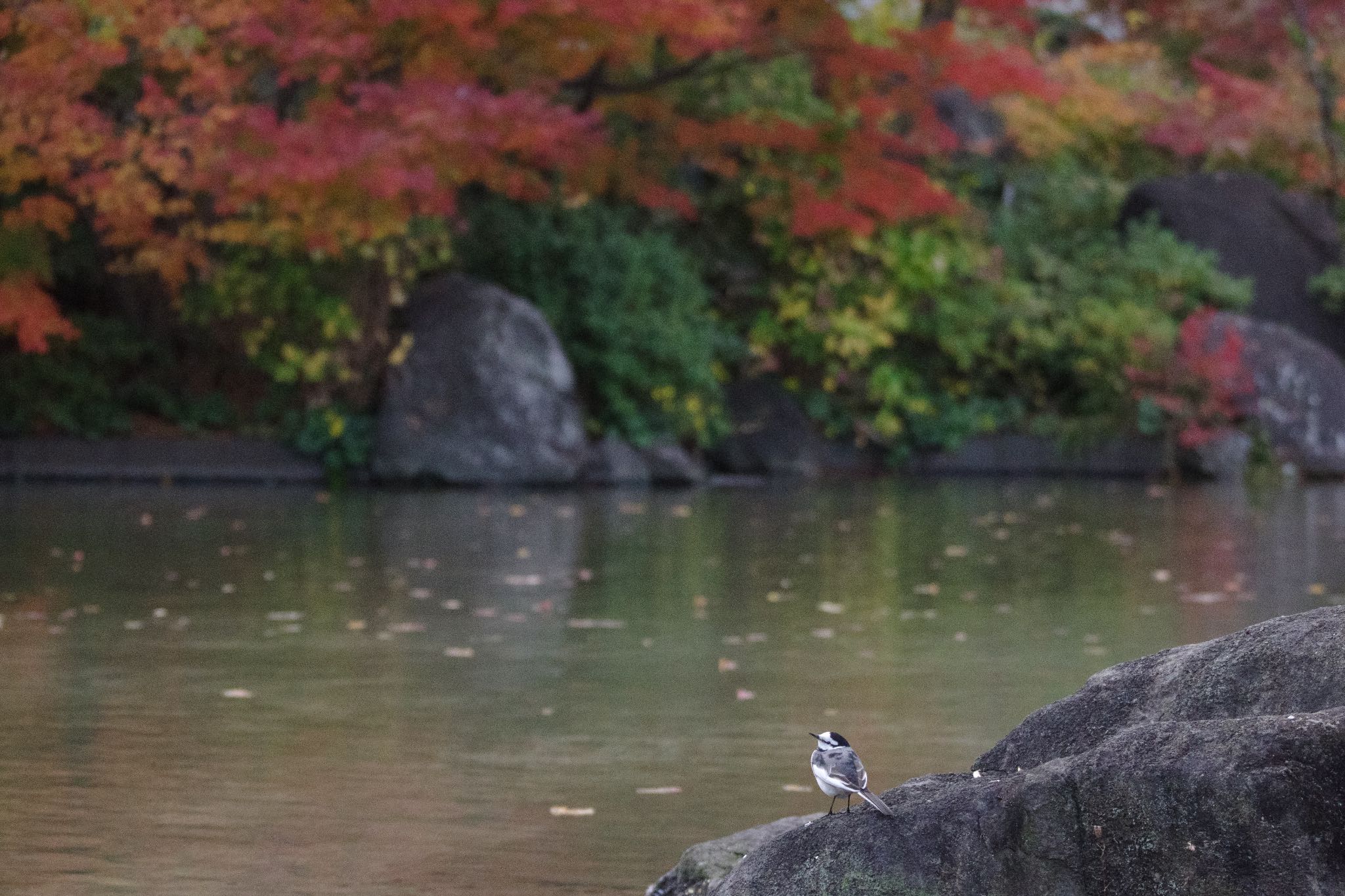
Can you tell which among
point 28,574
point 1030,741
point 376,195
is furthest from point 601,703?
point 376,195

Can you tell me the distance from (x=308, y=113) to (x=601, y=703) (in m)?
11.0

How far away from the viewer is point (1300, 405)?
22.6 metres

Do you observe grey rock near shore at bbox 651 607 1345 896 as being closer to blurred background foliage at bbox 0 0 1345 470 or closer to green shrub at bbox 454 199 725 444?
blurred background foliage at bbox 0 0 1345 470

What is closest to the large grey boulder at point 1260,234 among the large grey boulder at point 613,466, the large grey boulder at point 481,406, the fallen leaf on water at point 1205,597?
the large grey boulder at point 613,466

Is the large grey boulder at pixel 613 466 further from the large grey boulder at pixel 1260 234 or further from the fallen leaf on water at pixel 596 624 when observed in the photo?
the fallen leaf on water at pixel 596 624

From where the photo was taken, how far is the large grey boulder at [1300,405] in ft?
73.7

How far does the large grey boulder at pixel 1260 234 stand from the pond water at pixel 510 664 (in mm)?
8410

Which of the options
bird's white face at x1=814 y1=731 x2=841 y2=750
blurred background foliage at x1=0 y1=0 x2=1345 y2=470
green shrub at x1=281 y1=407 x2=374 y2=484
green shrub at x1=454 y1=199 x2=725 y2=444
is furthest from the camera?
green shrub at x1=454 y1=199 x2=725 y2=444

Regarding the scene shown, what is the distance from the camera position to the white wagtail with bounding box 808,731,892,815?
12.4ft

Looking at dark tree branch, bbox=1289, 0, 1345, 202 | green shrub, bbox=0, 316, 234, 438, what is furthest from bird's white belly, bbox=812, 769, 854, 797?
dark tree branch, bbox=1289, 0, 1345, 202

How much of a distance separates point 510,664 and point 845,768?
503cm

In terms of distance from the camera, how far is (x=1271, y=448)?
22.4 metres

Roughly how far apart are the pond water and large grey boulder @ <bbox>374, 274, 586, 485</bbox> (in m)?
2.86

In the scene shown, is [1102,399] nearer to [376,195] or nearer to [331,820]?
[376,195]
